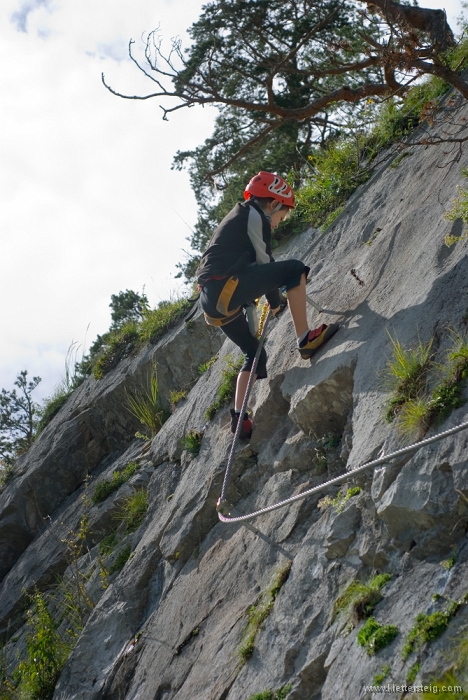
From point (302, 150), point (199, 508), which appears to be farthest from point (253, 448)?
point (302, 150)

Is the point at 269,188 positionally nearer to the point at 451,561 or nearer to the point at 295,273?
the point at 295,273

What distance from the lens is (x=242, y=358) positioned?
830cm

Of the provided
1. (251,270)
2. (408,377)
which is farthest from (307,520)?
(251,270)

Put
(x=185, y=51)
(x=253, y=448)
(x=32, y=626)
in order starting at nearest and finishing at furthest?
(x=253, y=448) → (x=32, y=626) → (x=185, y=51)

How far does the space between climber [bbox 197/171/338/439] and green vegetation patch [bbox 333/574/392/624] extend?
8.04ft

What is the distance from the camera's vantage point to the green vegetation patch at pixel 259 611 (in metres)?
5.27

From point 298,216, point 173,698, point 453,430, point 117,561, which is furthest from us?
point 298,216

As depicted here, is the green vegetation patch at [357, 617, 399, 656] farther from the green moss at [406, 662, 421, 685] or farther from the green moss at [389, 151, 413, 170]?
the green moss at [389, 151, 413, 170]

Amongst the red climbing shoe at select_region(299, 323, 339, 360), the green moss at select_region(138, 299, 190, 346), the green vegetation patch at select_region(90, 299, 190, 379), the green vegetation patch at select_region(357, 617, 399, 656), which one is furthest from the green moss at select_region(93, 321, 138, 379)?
the green vegetation patch at select_region(357, 617, 399, 656)

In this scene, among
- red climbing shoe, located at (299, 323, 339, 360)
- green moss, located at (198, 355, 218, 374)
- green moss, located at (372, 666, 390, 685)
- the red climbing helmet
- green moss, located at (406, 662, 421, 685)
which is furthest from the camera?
green moss, located at (198, 355, 218, 374)

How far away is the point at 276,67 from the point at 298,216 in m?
1.98

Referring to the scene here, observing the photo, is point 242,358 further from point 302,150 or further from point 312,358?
point 302,150

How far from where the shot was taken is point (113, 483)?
9.49m

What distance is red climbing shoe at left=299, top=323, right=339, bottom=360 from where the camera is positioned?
6.77m
